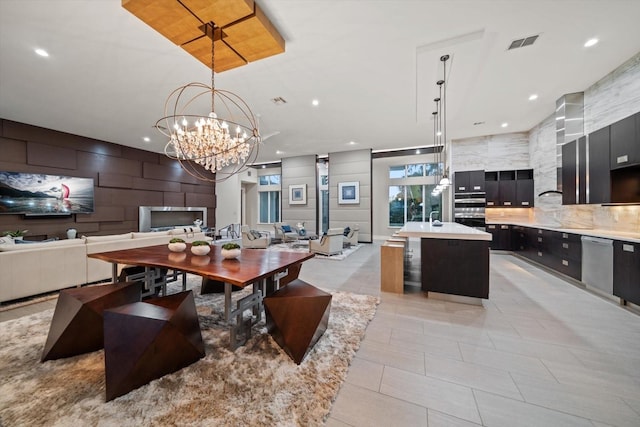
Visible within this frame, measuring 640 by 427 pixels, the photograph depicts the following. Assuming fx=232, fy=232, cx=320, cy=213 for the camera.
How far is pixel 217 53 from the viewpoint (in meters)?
2.78

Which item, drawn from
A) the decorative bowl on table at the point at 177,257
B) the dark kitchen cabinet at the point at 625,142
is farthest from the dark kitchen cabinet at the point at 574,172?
the decorative bowl on table at the point at 177,257

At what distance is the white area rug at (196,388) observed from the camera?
136 centimetres

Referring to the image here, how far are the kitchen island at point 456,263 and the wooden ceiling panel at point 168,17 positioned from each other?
3488 mm

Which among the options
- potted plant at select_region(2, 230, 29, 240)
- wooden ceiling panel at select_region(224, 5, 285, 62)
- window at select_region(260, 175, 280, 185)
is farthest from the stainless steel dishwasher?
window at select_region(260, 175, 280, 185)

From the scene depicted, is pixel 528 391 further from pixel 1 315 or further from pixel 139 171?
pixel 139 171

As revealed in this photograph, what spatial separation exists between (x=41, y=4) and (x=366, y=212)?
7.79m

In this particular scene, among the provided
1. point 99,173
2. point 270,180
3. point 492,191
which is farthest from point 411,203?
point 99,173

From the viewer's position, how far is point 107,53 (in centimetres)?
298

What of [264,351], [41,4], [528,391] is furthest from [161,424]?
[41,4]

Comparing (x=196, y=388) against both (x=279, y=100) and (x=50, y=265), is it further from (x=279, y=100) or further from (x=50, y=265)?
(x=279, y=100)

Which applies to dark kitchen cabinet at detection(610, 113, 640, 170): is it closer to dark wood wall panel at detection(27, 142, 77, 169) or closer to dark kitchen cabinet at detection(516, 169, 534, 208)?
dark kitchen cabinet at detection(516, 169, 534, 208)

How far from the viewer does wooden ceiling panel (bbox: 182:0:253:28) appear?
2.10 meters

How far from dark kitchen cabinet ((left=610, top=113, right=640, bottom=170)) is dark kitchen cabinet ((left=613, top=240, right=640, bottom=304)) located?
1074 millimetres

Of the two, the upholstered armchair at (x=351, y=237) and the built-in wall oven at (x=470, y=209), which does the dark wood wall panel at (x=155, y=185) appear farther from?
the built-in wall oven at (x=470, y=209)
